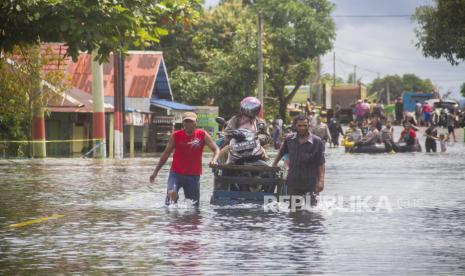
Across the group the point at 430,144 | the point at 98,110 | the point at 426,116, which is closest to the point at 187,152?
the point at 98,110

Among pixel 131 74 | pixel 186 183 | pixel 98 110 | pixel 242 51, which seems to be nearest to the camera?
pixel 186 183

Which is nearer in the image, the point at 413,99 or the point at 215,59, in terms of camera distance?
the point at 215,59

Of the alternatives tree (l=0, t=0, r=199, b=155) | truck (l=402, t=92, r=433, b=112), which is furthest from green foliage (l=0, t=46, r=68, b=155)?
truck (l=402, t=92, r=433, b=112)

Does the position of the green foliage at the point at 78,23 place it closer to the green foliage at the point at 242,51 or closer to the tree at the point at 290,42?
the green foliage at the point at 242,51

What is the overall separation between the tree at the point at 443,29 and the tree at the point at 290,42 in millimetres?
29103

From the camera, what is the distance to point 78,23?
21.1m

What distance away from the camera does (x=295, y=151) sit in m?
17.0

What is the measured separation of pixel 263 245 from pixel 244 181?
5009 millimetres

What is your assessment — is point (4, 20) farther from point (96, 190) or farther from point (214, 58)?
point (214, 58)

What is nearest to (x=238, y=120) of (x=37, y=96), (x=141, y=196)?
(x=141, y=196)

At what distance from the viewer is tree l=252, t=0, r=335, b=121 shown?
291 feet

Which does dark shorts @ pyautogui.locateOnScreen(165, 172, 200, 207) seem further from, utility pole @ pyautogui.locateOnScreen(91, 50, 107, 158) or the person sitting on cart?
utility pole @ pyautogui.locateOnScreen(91, 50, 107, 158)

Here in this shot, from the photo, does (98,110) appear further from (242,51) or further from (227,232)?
(227,232)

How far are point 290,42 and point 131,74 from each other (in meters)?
27.6
